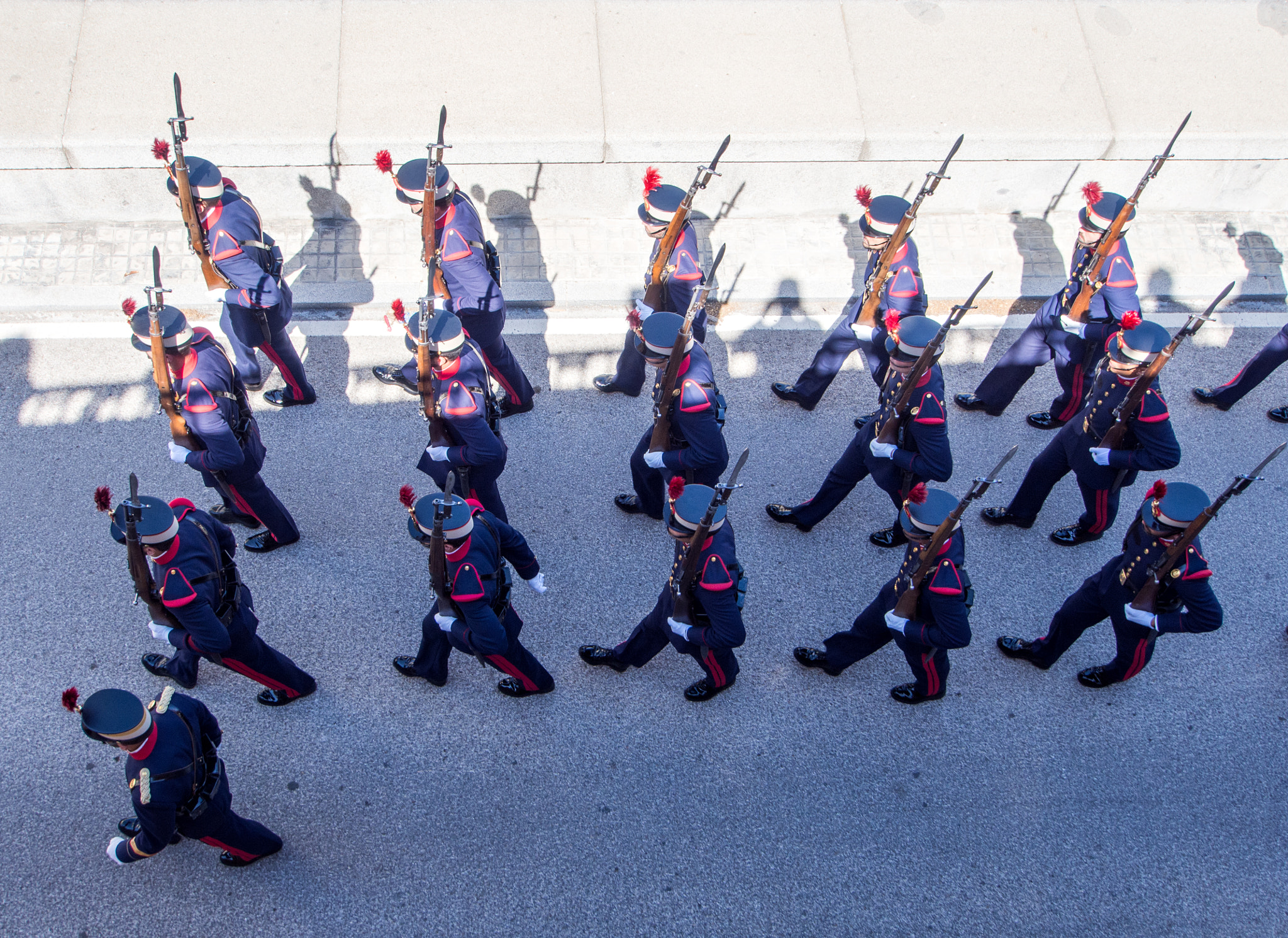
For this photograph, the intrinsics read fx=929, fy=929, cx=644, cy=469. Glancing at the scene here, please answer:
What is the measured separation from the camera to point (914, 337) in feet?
17.1

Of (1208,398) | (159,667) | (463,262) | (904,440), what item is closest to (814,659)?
(904,440)

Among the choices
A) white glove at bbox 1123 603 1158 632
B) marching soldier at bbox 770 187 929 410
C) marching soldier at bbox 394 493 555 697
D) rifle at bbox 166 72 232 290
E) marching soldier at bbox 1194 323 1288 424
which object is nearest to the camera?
marching soldier at bbox 394 493 555 697

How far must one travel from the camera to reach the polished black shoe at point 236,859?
437 centimetres

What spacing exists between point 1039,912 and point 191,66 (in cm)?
857

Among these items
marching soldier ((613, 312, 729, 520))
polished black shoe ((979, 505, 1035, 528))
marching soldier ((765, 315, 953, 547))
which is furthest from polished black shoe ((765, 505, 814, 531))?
polished black shoe ((979, 505, 1035, 528))

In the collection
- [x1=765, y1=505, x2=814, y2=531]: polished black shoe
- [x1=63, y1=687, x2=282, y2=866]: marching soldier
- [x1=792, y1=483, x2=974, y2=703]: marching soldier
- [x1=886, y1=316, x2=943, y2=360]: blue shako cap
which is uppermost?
[x1=886, y1=316, x2=943, y2=360]: blue shako cap

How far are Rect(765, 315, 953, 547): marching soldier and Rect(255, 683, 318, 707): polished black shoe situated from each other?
10.7 ft

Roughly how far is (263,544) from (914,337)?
158 inches

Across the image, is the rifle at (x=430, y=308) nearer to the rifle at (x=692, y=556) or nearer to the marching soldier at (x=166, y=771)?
the rifle at (x=692, y=556)

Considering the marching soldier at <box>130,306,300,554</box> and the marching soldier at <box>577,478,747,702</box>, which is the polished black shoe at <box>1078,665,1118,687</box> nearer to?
the marching soldier at <box>577,478,747,702</box>

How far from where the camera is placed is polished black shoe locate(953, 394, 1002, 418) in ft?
21.8

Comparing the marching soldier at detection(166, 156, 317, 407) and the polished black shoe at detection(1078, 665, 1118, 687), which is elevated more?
the marching soldier at detection(166, 156, 317, 407)

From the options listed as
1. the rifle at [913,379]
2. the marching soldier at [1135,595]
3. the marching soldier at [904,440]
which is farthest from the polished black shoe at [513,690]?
the marching soldier at [1135,595]

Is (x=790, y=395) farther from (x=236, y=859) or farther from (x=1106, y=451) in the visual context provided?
(x=236, y=859)
